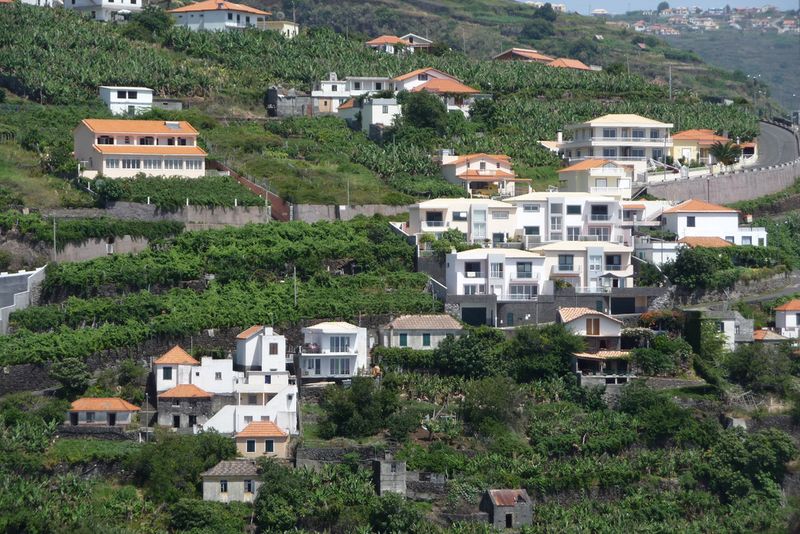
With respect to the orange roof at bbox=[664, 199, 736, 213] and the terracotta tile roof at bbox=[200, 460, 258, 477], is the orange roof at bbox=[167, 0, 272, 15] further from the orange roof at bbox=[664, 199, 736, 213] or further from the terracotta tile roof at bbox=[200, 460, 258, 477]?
the terracotta tile roof at bbox=[200, 460, 258, 477]

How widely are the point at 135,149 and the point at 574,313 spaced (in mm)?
22936

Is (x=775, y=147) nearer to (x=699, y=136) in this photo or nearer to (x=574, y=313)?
(x=699, y=136)

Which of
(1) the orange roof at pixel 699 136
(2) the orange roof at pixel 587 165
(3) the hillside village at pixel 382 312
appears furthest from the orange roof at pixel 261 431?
(1) the orange roof at pixel 699 136

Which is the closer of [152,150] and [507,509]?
[507,509]

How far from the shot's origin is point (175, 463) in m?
63.6

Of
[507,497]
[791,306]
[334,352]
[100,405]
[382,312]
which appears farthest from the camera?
[791,306]

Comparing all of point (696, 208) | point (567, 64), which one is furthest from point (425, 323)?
point (567, 64)

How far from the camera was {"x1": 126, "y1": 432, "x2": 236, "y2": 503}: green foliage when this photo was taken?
207 feet

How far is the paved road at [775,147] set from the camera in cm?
10112

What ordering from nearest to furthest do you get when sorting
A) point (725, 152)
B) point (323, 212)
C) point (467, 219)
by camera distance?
point (467, 219)
point (323, 212)
point (725, 152)

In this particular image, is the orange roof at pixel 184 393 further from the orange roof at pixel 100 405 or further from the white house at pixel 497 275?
the white house at pixel 497 275

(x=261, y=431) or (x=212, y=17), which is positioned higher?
(x=212, y=17)

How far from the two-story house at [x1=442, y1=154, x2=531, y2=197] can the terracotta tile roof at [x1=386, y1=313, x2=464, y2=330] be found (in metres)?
15.3

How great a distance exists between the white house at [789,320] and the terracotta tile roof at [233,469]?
78.4 feet
